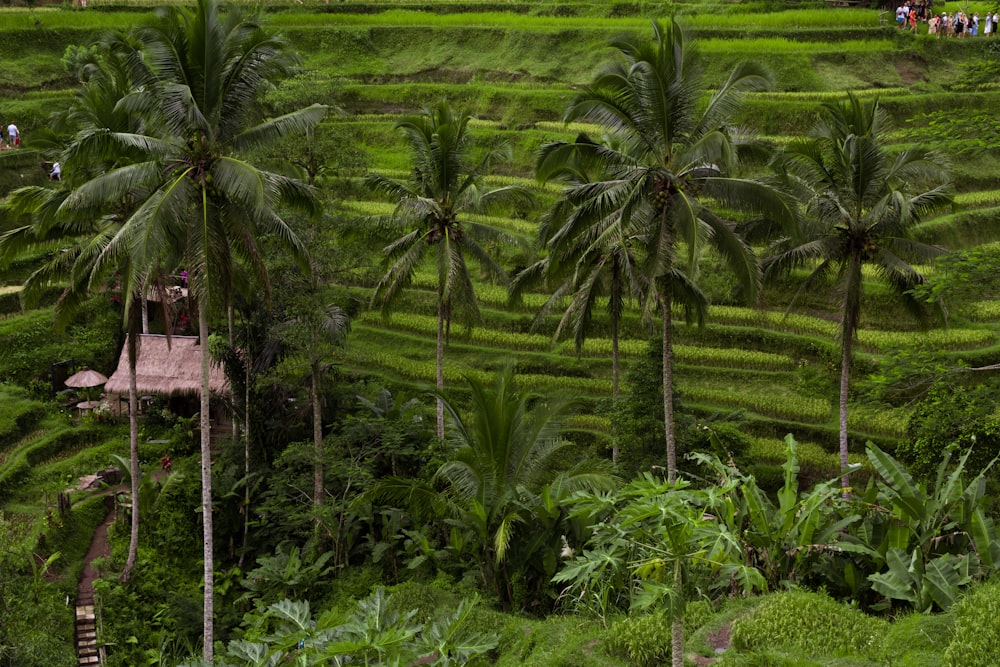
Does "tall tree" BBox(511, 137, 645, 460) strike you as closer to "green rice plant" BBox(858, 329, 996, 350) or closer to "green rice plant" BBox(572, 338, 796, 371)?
"green rice plant" BBox(572, 338, 796, 371)

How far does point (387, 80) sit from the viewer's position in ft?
142

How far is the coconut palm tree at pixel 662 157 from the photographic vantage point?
18.1m

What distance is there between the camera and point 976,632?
11719 millimetres

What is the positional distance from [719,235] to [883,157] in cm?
463

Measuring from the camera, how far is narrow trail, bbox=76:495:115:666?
19.6 metres

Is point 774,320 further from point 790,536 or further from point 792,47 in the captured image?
point 792,47

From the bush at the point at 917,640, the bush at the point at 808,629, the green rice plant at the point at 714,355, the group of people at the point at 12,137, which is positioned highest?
the group of people at the point at 12,137

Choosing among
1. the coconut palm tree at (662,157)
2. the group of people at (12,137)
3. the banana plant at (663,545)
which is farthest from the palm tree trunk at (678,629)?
the group of people at (12,137)

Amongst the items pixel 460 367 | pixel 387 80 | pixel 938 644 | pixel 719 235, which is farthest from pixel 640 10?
pixel 938 644

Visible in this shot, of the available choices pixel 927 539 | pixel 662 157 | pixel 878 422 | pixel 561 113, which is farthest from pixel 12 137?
pixel 927 539

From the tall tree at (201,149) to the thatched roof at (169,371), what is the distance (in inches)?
373

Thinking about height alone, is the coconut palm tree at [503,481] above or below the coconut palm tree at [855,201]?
below

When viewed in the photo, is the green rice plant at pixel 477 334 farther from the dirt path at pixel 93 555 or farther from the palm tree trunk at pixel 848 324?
the dirt path at pixel 93 555

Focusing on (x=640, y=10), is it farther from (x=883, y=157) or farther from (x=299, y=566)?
(x=299, y=566)
